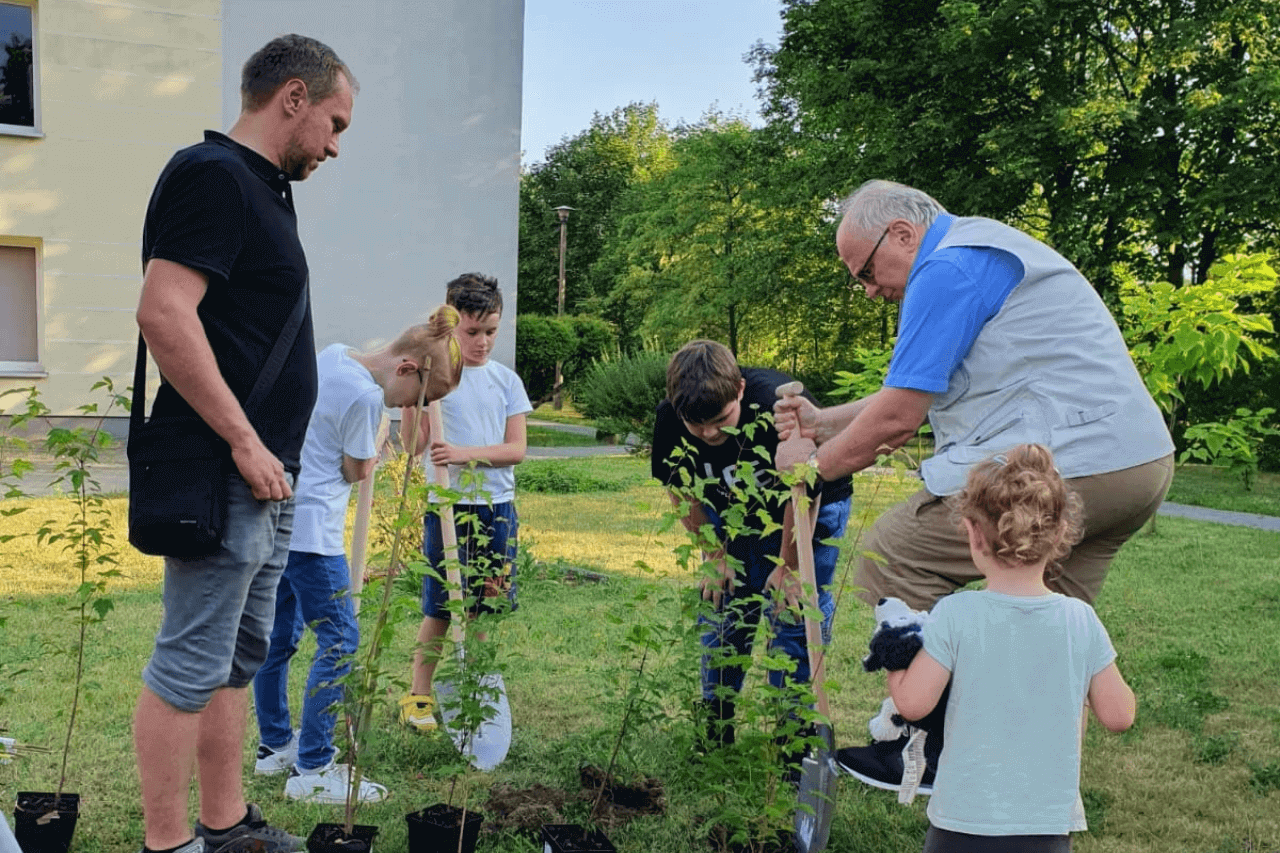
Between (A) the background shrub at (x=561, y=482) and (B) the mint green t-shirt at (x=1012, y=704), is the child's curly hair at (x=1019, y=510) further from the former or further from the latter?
(A) the background shrub at (x=561, y=482)

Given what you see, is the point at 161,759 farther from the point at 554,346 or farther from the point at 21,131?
the point at 554,346

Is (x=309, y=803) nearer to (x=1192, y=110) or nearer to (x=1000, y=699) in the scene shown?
(x=1000, y=699)

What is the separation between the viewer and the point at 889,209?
3.22 metres

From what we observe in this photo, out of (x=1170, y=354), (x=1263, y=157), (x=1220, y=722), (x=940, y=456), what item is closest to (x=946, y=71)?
(x=1263, y=157)

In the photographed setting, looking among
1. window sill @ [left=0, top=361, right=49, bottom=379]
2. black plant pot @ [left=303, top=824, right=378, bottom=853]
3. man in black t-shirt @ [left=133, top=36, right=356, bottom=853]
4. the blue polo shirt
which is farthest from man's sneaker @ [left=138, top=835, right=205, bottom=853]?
window sill @ [left=0, top=361, right=49, bottom=379]

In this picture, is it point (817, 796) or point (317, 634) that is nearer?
point (817, 796)

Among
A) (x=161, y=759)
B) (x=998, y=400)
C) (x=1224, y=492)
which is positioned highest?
(x=998, y=400)

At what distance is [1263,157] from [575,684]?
61.8 feet

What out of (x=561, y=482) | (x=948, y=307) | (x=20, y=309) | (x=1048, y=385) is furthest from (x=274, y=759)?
(x=20, y=309)

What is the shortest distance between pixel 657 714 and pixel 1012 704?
1485mm

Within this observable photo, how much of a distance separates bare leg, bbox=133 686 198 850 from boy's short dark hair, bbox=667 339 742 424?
174cm

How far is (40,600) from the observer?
646 cm

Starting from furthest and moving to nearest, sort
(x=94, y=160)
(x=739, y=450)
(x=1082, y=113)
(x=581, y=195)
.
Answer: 1. (x=581, y=195)
2. (x=1082, y=113)
3. (x=94, y=160)
4. (x=739, y=450)

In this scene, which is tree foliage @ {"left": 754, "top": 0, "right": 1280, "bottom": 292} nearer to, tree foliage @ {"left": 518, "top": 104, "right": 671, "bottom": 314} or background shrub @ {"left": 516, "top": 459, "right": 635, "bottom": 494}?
background shrub @ {"left": 516, "top": 459, "right": 635, "bottom": 494}
